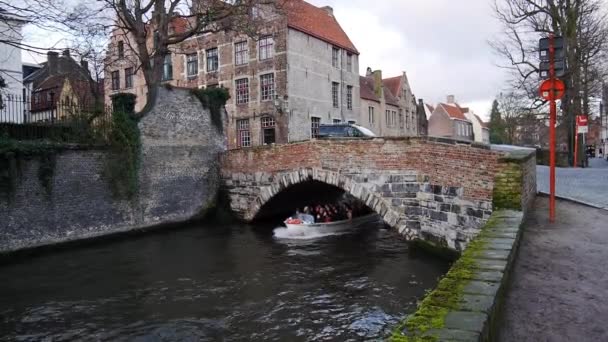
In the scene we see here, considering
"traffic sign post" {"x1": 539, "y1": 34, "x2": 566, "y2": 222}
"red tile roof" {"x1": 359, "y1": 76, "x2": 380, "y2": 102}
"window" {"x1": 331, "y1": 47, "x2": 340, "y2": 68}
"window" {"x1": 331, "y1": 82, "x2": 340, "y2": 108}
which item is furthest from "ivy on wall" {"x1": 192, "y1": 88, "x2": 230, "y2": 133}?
"red tile roof" {"x1": 359, "y1": 76, "x2": 380, "y2": 102}

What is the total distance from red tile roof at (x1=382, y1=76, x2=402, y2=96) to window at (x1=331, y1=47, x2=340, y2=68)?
11404 millimetres

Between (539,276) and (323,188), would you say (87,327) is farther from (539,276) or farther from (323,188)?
(323,188)

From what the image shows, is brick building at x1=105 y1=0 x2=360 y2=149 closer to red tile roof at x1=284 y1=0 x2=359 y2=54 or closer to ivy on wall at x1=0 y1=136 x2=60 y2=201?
red tile roof at x1=284 y1=0 x2=359 y2=54

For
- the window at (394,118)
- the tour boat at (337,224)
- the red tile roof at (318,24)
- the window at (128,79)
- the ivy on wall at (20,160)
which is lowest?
the tour boat at (337,224)

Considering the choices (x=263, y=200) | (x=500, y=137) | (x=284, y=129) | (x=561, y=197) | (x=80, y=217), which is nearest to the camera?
(x=561, y=197)

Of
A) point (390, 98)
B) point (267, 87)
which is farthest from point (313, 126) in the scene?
point (390, 98)

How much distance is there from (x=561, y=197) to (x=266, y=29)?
19.1 meters

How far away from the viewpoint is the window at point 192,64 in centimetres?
2973

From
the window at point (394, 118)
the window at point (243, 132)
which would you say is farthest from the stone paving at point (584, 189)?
the window at point (394, 118)

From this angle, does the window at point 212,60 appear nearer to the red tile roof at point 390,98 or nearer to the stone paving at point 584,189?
the red tile roof at point 390,98

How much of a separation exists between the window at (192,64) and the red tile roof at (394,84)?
1761cm

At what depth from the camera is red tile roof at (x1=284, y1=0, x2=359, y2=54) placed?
1039 inches

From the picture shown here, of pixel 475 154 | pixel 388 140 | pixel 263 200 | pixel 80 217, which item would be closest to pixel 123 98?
pixel 80 217

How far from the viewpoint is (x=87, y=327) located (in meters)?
7.34
